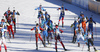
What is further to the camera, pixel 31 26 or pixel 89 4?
pixel 89 4

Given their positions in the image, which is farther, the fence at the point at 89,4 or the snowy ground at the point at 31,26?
the fence at the point at 89,4

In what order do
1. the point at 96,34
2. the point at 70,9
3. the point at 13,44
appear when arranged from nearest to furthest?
the point at 13,44
the point at 96,34
the point at 70,9

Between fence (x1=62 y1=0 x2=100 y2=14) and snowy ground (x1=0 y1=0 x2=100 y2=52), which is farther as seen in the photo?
fence (x1=62 y1=0 x2=100 y2=14)

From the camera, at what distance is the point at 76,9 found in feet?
150

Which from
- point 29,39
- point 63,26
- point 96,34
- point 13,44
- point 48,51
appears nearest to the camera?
point 48,51

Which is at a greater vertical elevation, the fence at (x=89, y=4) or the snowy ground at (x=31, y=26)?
the fence at (x=89, y=4)

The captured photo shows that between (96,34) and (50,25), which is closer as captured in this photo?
(50,25)

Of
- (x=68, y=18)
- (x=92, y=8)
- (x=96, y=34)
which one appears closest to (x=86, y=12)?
(x=92, y=8)

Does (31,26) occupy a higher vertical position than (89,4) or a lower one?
lower

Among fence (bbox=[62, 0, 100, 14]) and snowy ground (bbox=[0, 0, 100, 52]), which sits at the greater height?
fence (bbox=[62, 0, 100, 14])

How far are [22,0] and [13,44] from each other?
108 ft

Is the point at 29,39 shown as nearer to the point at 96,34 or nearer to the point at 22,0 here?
the point at 96,34

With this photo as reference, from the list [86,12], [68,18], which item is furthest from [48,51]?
[86,12]

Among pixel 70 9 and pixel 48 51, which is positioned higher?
pixel 70 9
